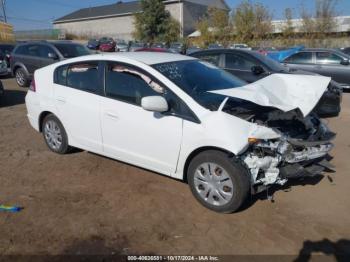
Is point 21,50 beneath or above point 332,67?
above

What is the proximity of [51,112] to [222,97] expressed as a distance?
277 cm

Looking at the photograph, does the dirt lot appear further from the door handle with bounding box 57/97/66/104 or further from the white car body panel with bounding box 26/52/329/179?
the door handle with bounding box 57/97/66/104

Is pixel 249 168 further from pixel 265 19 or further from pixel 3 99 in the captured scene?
pixel 265 19

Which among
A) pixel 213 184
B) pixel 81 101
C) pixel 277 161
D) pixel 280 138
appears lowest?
pixel 213 184

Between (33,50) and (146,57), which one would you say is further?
(33,50)

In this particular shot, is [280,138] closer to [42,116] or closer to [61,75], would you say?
[61,75]

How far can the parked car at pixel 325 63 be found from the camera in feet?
40.1

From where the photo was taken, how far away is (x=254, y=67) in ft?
28.2

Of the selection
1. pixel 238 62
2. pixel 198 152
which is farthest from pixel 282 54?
pixel 198 152

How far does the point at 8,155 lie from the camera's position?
19.2ft

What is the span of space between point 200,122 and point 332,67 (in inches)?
396

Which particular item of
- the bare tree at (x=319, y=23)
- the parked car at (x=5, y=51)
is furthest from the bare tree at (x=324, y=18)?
the parked car at (x=5, y=51)

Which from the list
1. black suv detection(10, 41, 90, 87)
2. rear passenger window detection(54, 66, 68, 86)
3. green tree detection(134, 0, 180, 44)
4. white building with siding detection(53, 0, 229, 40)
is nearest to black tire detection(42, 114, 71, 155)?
rear passenger window detection(54, 66, 68, 86)

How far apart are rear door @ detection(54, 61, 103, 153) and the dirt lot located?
0.48 meters
